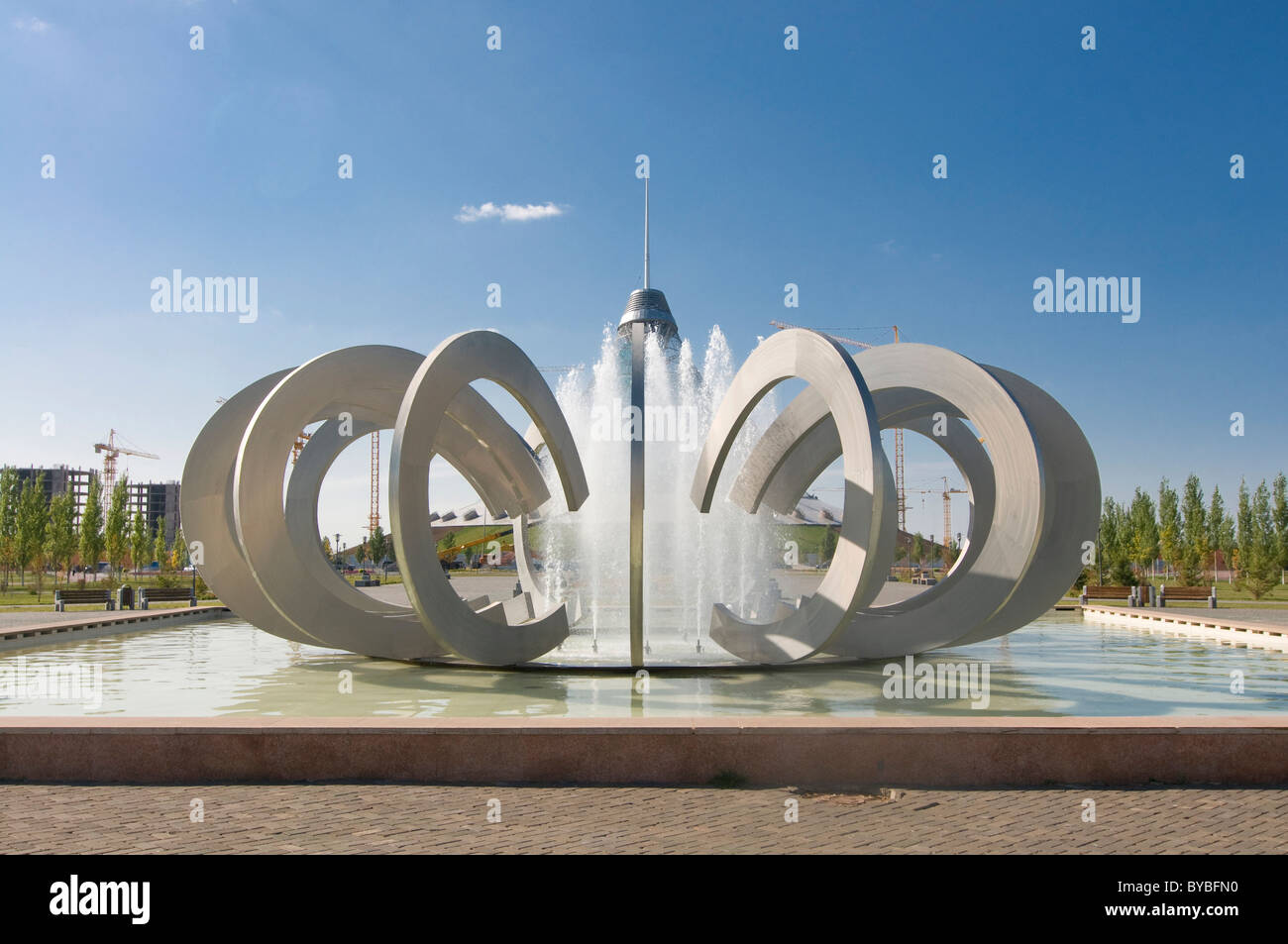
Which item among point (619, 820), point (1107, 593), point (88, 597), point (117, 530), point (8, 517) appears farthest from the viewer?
point (117, 530)

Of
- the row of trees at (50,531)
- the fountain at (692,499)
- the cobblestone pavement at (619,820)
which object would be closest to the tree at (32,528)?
the row of trees at (50,531)

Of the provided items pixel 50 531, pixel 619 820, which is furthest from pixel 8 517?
pixel 619 820

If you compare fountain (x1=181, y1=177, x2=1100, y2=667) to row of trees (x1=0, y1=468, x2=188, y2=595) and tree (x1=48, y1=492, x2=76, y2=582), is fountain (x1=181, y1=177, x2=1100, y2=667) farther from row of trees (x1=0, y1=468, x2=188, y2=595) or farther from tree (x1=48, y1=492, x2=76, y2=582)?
tree (x1=48, y1=492, x2=76, y2=582)

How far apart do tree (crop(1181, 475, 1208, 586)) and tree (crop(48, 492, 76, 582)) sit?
180 feet

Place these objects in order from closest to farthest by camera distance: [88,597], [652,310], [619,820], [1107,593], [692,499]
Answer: [619,820], [692,499], [88,597], [1107,593], [652,310]

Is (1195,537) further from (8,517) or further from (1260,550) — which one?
(8,517)

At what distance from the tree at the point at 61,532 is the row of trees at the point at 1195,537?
48.2m

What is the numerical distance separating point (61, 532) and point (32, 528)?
200cm

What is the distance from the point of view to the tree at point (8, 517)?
136ft

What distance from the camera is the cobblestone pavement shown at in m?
5.21

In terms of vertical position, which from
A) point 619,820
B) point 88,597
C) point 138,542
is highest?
point 138,542

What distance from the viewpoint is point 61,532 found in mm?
43500

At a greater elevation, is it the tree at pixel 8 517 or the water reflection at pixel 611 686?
the tree at pixel 8 517

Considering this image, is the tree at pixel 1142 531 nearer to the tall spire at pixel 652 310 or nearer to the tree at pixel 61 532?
the tall spire at pixel 652 310
